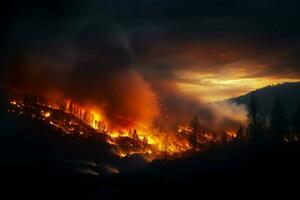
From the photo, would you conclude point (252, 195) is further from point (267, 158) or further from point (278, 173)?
point (267, 158)

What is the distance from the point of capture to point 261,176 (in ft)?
178

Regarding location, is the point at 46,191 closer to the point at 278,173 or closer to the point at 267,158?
the point at 278,173

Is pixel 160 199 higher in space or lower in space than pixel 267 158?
lower

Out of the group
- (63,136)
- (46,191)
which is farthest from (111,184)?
(63,136)

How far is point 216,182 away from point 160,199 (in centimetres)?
1259

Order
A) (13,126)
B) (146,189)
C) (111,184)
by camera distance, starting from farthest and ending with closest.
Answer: (13,126) < (111,184) < (146,189)

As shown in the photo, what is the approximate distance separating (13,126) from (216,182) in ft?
497

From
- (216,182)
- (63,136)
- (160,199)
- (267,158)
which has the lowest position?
(160,199)

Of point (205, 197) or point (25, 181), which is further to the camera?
point (25, 181)

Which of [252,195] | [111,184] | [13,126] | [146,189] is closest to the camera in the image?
[252,195]

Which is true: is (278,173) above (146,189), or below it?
above

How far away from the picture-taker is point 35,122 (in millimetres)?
190625

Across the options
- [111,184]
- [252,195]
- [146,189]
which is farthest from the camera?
[111,184]

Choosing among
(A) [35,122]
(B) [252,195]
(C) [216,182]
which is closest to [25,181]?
(C) [216,182]
